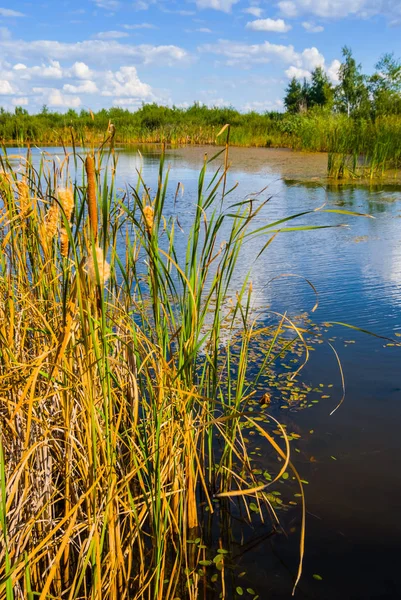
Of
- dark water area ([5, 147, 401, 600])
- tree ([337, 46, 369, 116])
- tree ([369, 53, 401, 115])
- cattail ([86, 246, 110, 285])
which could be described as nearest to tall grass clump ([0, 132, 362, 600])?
cattail ([86, 246, 110, 285])

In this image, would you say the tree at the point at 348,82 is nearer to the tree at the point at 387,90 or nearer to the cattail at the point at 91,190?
the tree at the point at 387,90

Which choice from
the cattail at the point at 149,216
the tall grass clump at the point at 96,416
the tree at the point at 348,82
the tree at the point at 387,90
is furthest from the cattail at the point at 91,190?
the tree at the point at 348,82

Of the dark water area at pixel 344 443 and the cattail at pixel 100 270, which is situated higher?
the cattail at pixel 100 270

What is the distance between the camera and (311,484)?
77.0 inches

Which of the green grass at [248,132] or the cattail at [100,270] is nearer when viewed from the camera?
the cattail at [100,270]

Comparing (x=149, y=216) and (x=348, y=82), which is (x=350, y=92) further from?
(x=149, y=216)

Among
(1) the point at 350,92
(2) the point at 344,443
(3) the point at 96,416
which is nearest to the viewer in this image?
(3) the point at 96,416

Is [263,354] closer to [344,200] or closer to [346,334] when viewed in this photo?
[346,334]

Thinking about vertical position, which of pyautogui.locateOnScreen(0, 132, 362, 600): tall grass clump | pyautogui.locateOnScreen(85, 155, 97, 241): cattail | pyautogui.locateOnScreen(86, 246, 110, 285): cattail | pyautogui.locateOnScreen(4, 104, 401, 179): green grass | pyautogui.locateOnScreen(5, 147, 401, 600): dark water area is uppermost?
pyautogui.locateOnScreen(4, 104, 401, 179): green grass

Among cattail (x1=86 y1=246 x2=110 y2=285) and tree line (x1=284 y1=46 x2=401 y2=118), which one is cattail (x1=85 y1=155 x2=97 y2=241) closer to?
cattail (x1=86 y1=246 x2=110 y2=285)

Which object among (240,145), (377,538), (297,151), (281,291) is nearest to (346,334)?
(281,291)

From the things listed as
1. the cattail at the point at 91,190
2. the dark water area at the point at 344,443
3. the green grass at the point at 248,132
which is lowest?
the dark water area at the point at 344,443

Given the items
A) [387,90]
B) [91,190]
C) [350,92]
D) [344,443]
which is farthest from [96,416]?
[350,92]

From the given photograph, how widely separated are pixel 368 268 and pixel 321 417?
2718mm
